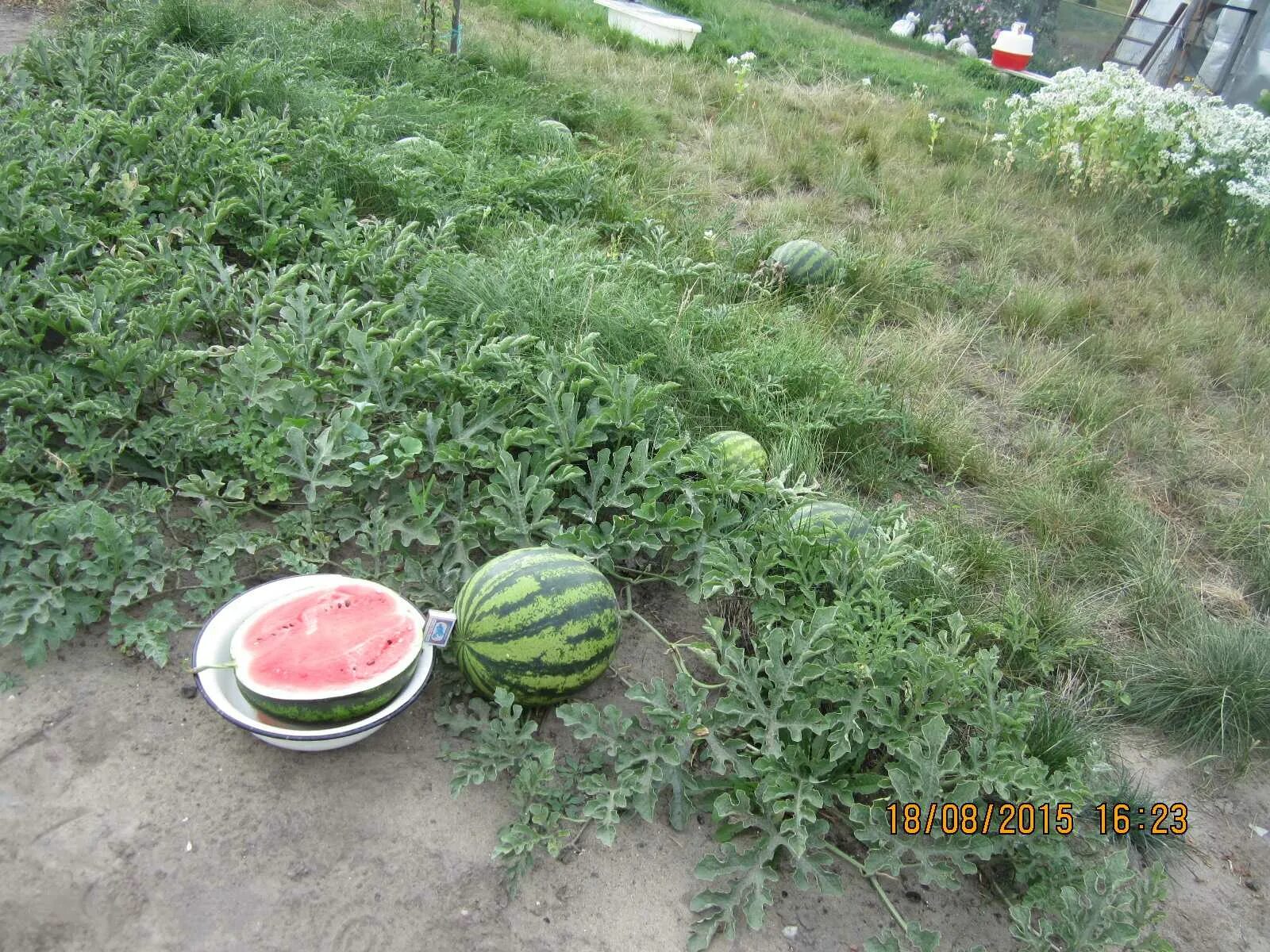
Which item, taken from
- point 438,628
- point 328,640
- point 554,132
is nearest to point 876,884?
point 438,628

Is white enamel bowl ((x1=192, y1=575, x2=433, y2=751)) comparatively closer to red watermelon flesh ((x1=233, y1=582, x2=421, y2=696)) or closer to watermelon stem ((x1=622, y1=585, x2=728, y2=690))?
red watermelon flesh ((x1=233, y1=582, x2=421, y2=696))

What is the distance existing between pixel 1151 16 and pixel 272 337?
506 inches

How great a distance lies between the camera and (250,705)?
2057 mm

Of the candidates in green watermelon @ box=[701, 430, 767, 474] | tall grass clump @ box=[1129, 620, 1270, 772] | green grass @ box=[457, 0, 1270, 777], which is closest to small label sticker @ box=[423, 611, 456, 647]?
green watermelon @ box=[701, 430, 767, 474]

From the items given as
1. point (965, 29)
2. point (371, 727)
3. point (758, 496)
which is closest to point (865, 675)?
point (758, 496)

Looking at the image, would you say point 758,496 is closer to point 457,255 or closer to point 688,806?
point 688,806

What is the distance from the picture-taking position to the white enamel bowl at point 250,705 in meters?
1.98

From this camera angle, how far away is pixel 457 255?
3.67 meters

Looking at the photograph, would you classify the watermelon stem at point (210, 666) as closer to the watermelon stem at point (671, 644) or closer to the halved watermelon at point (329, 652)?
the halved watermelon at point (329, 652)

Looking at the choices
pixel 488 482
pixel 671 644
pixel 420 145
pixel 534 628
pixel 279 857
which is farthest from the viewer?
pixel 420 145

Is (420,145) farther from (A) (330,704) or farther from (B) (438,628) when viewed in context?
(A) (330,704)

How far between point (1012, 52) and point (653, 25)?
678 centimetres

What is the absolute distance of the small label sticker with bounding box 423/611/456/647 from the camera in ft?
7.16

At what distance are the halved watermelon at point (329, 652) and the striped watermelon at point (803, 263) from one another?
9.64 feet
